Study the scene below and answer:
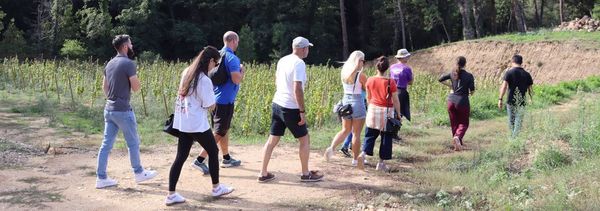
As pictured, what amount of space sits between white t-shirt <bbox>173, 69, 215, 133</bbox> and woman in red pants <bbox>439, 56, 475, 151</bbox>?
4.62 meters

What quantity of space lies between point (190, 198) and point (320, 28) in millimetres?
34383

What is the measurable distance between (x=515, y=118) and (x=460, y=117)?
32.8 inches

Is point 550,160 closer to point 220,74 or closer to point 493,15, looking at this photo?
point 220,74

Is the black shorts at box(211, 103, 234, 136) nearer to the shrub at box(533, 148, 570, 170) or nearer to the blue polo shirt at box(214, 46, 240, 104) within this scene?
the blue polo shirt at box(214, 46, 240, 104)

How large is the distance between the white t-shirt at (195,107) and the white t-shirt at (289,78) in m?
0.95

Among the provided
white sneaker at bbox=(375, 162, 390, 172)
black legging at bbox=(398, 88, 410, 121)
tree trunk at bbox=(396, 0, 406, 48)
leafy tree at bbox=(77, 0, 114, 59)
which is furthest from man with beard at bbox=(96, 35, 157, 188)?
tree trunk at bbox=(396, 0, 406, 48)

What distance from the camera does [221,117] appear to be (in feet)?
21.6

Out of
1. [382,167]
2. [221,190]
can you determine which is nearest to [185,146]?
[221,190]

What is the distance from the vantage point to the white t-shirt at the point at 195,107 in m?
5.40

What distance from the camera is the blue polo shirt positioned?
6363 mm

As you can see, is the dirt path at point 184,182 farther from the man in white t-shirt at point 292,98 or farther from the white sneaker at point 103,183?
the man in white t-shirt at point 292,98

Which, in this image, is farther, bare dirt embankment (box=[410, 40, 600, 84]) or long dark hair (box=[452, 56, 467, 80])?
bare dirt embankment (box=[410, 40, 600, 84])

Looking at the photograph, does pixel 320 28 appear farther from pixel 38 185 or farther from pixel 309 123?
pixel 38 185

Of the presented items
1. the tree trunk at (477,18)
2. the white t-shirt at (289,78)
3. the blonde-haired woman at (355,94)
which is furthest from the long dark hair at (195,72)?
the tree trunk at (477,18)
